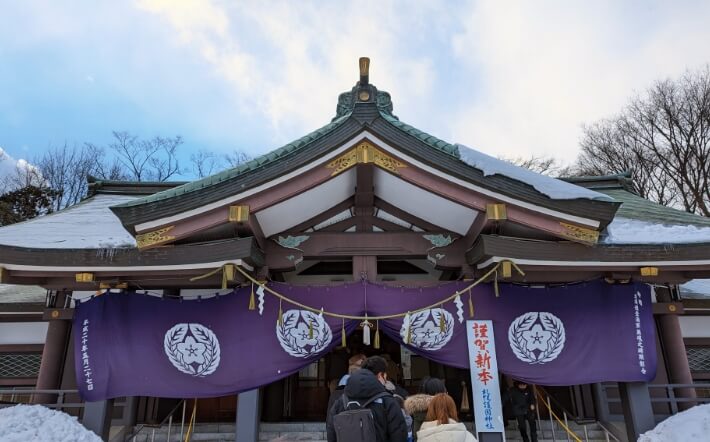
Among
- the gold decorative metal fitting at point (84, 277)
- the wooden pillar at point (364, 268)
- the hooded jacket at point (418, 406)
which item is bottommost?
the hooded jacket at point (418, 406)

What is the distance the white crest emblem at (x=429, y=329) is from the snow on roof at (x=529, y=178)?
2237 mm

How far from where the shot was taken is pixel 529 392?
7879 millimetres

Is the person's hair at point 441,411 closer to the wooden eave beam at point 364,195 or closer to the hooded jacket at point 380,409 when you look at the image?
the hooded jacket at point 380,409

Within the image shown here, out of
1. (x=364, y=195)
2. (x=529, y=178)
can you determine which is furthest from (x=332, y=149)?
(x=529, y=178)

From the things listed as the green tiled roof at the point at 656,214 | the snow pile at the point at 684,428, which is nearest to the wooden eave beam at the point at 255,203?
the green tiled roof at the point at 656,214

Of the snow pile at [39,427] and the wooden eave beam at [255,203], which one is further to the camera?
the wooden eave beam at [255,203]

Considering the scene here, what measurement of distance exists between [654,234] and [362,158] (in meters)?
4.74

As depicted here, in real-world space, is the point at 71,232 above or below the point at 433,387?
above

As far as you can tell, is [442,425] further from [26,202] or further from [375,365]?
[26,202]

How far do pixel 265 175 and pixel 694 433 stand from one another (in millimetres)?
6857

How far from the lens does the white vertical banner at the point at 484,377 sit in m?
6.25

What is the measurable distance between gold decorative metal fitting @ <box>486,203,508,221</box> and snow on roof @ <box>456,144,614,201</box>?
0.45 metres

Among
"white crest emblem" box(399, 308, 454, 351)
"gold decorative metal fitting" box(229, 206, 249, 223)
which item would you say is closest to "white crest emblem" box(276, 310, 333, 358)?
"white crest emblem" box(399, 308, 454, 351)

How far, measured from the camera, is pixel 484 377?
6418 millimetres
